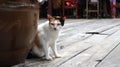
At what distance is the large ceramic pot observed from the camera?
210 cm

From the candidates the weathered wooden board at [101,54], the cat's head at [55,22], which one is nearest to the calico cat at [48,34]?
the cat's head at [55,22]

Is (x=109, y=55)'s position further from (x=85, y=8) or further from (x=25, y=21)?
(x=85, y=8)

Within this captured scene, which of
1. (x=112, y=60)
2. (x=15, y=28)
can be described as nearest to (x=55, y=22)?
(x=112, y=60)

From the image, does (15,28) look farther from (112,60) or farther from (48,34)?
(112,60)

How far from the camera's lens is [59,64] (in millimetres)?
2818

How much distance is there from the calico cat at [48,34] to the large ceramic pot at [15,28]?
51 centimetres

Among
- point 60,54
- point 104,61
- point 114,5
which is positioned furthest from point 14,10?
point 114,5

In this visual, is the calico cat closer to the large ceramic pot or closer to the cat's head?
the cat's head

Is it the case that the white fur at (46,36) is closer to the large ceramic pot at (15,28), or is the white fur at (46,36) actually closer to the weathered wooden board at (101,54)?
the weathered wooden board at (101,54)

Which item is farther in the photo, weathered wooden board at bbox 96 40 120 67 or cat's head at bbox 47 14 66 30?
cat's head at bbox 47 14 66 30

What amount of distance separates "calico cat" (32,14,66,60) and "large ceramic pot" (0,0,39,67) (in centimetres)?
51

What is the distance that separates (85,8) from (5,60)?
823 cm

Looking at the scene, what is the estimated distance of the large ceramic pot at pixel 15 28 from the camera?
6.88 ft

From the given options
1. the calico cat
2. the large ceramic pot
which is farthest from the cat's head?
the large ceramic pot
